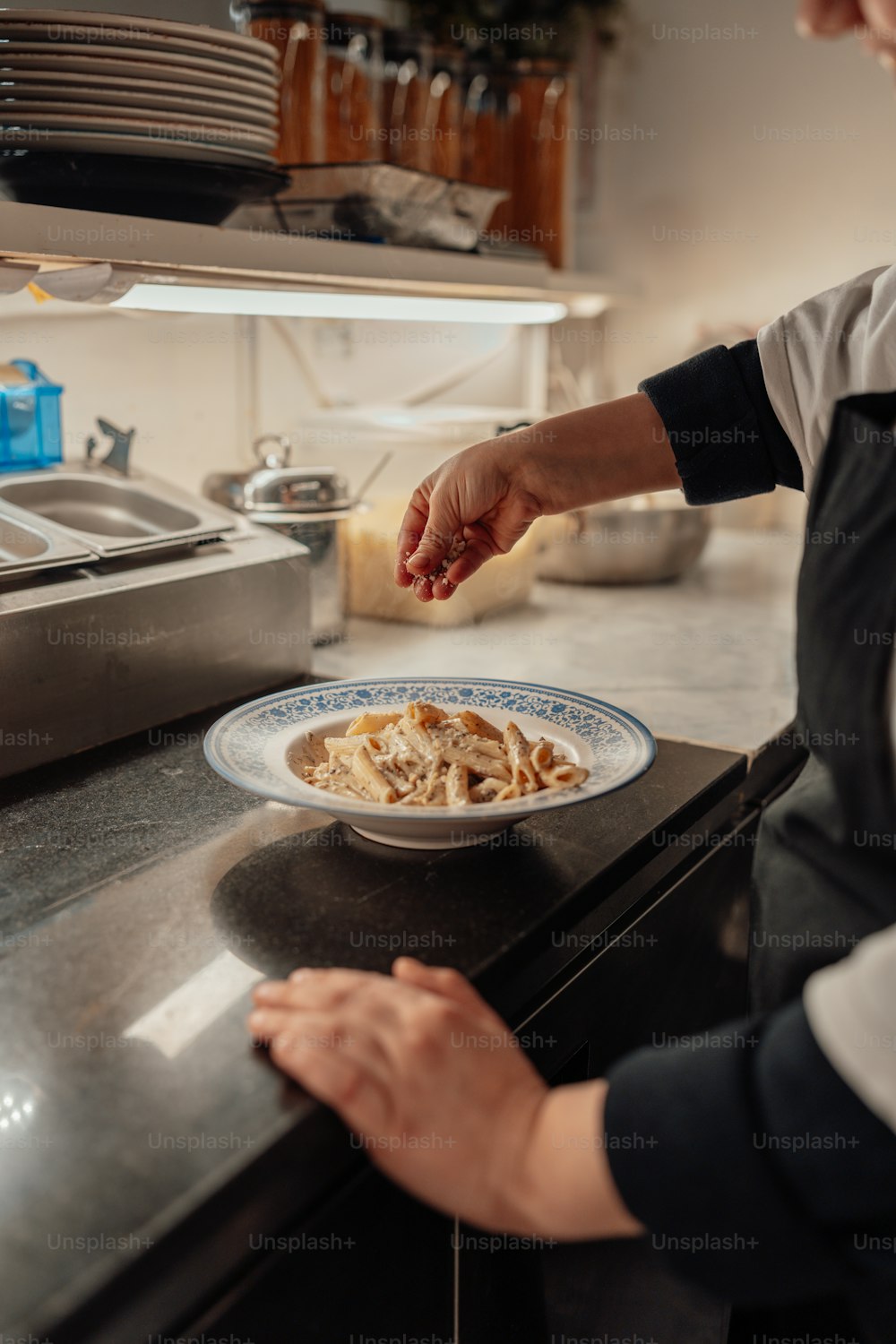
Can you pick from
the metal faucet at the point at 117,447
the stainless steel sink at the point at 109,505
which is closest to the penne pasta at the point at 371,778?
the stainless steel sink at the point at 109,505

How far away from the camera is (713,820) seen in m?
1.23

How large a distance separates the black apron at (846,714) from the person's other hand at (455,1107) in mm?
210

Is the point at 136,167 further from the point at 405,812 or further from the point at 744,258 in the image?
the point at 744,258

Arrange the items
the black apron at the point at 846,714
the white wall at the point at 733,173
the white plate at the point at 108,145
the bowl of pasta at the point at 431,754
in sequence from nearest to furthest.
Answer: the black apron at the point at 846,714
the bowl of pasta at the point at 431,754
the white plate at the point at 108,145
the white wall at the point at 733,173

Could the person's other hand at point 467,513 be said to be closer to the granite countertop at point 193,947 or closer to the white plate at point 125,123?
the granite countertop at point 193,947

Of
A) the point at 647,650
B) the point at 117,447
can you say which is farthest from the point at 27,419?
the point at 647,650

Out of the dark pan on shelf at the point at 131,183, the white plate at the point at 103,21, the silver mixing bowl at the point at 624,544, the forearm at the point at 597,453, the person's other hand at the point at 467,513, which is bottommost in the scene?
the silver mixing bowl at the point at 624,544

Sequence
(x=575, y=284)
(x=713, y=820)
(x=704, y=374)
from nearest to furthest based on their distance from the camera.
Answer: (x=704, y=374) → (x=713, y=820) → (x=575, y=284)

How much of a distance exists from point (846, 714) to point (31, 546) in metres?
0.93

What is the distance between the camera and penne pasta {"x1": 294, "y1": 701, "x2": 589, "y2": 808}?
96 cm

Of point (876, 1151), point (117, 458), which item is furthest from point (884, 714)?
point (117, 458)

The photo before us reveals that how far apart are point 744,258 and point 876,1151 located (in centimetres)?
251

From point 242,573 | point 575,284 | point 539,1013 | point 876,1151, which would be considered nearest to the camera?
point 876,1151

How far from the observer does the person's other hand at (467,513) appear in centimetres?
112
